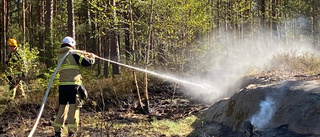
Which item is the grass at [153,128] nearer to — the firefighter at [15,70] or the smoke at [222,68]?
the smoke at [222,68]

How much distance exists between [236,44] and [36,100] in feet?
59.4

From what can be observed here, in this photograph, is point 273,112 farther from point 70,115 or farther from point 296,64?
point 70,115

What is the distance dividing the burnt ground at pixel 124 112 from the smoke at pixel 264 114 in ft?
3.90

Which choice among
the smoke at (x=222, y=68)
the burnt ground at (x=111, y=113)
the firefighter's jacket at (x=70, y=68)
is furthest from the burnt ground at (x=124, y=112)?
the firefighter's jacket at (x=70, y=68)

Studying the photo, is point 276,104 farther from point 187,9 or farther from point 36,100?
point 36,100

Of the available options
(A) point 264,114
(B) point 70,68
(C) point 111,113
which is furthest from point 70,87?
(A) point 264,114

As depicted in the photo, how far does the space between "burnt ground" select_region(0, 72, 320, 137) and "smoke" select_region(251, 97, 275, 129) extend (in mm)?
1188

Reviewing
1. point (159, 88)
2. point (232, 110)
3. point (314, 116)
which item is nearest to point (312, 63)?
point (232, 110)

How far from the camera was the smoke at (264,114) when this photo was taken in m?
4.87

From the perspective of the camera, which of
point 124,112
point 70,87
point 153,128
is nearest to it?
point 70,87

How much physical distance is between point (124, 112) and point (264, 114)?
5518 mm

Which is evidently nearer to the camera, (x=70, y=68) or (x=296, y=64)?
(x=70, y=68)

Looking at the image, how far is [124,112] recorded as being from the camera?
31.3 feet

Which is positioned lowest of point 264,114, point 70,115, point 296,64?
point 70,115
